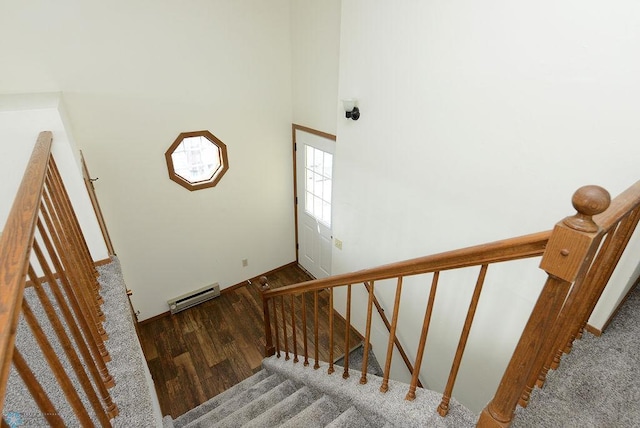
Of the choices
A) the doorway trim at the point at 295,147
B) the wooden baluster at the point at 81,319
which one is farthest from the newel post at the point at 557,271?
the doorway trim at the point at 295,147

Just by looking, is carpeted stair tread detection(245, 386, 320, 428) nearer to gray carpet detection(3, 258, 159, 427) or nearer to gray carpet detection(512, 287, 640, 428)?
gray carpet detection(3, 258, 159, 427)

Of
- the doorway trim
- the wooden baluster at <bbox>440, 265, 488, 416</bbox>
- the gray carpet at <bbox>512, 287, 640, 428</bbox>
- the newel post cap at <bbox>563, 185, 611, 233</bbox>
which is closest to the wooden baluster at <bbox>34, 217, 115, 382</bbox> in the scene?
the wooden baluster at <bbox>440, 265, 488, 416</bbox>

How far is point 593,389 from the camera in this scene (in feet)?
4.43

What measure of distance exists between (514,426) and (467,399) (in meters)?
1.85

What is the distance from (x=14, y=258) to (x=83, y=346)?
20.4 inches

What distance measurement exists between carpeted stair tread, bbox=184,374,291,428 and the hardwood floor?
2.91 ft

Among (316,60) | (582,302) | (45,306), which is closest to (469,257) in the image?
(582,302)

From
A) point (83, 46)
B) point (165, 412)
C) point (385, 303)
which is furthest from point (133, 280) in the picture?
point (385, 303)

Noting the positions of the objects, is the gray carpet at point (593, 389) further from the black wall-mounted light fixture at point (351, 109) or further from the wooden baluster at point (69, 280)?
the black wall-mounted light fixture at point (351, 109)

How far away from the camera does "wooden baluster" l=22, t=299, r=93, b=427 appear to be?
787mm

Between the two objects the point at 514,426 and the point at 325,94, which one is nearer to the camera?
the point at 514,426

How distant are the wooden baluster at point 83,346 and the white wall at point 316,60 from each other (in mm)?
3251

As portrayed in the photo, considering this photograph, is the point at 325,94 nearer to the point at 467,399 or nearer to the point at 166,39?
the point at 166,39

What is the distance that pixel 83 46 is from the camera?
10.3ft
